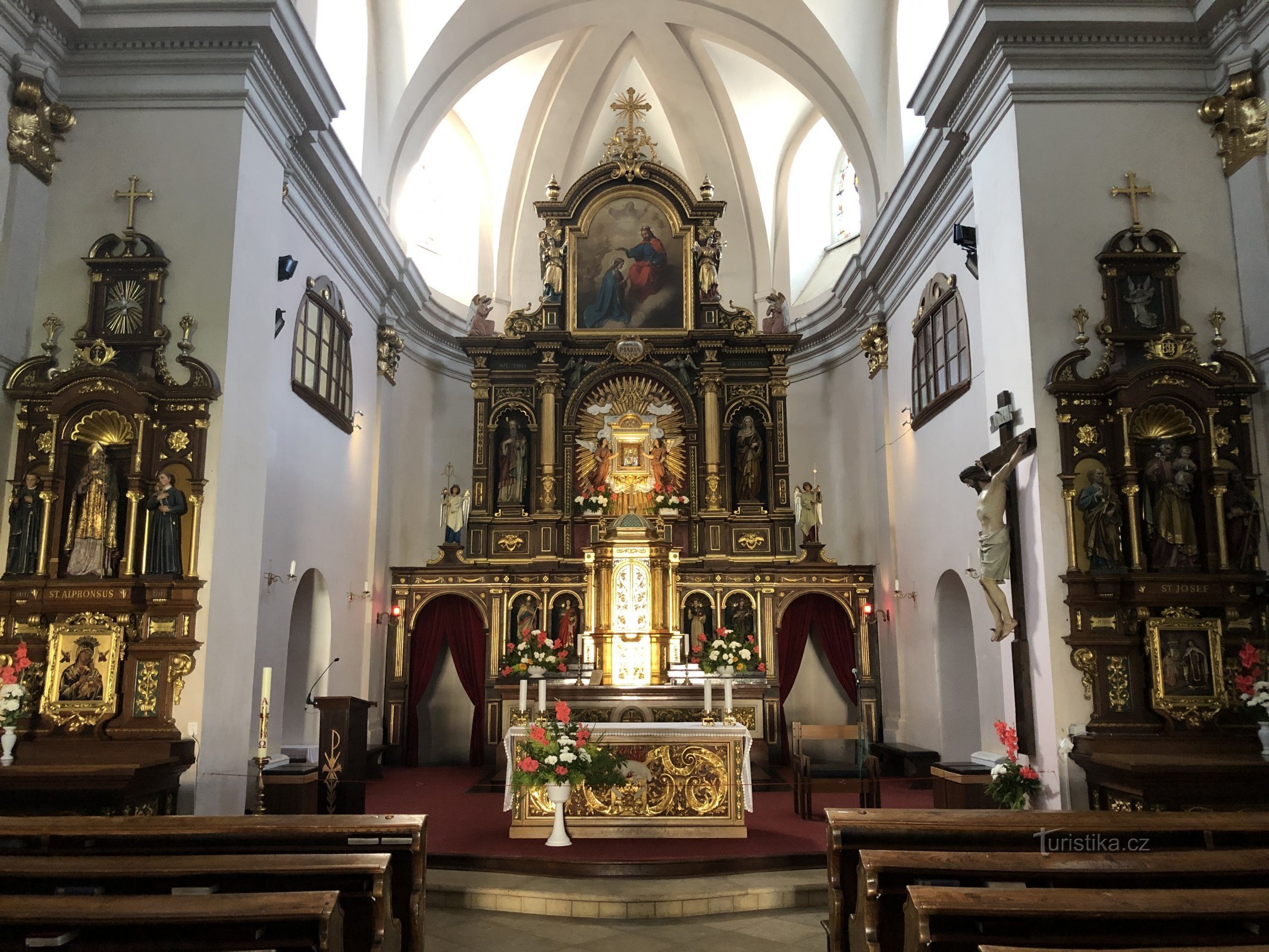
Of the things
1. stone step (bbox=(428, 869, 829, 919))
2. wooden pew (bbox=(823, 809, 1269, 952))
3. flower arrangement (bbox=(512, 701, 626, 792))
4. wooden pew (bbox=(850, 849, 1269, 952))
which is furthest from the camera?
flower arrangement (bbox=(512, 701, 626, 792))

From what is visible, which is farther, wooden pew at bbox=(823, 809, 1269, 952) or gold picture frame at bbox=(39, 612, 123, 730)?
gold picture frame at bbox=(39, 612, 123, 730)

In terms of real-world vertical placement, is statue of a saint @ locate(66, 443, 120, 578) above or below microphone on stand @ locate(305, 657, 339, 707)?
above

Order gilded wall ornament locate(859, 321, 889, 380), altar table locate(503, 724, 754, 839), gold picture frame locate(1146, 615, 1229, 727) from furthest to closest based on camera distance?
gilded wall ornament locate(859, 321, 889, 380) → altar table locate(503, 724, 754, 839) → gold picture frame locate(1146, 615, 1229, 727)

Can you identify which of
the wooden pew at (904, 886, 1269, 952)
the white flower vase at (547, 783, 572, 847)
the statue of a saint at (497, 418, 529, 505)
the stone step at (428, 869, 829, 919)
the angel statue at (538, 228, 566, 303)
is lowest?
the stone step at (428, 869, 829, 919)

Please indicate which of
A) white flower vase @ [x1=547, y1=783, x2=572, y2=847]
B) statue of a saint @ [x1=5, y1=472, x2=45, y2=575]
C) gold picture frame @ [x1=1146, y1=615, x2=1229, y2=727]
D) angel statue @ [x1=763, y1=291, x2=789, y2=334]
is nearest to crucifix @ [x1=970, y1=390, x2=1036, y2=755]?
gold picture frame @ [x1=1146, y1=615, x2=1229, y2=727]

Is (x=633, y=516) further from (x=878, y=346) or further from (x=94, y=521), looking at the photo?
(x=94, y=521)

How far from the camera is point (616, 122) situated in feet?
67.4

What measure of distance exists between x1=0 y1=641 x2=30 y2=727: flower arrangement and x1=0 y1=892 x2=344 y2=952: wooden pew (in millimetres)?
4054

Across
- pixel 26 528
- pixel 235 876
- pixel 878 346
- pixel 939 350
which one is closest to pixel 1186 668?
pixel 939 350

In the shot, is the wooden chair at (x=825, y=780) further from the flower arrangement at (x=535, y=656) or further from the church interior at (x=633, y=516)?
the flower arrangement at (x=535, y=656)

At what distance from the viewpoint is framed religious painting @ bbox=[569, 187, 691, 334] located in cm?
1705

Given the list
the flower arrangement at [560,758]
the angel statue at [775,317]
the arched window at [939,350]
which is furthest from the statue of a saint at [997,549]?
the angel statue at [775,317]

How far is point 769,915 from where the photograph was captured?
304 inches

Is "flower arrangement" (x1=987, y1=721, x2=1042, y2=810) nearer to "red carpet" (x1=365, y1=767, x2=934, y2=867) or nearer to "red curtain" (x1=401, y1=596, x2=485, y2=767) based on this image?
"red carpet" (x1=365, y1=767, x2=934, y2=867)
